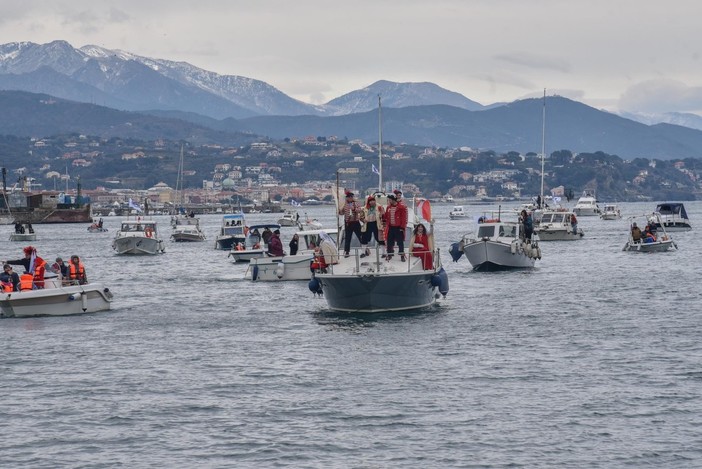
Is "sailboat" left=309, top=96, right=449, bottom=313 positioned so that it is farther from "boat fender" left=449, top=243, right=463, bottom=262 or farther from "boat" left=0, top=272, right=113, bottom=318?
"boat fender" left=449, top=243, right=463, bottom=262

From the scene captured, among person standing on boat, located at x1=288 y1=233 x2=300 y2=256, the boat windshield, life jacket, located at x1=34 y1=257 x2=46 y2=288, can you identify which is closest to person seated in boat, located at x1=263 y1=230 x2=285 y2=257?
person standing on boat, located at x1=288 y1=233 x2=300 y2=256

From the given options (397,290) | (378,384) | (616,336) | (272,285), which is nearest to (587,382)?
(378,384)

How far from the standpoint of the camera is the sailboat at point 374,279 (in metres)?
41.8

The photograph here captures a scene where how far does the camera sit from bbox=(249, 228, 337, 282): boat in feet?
196

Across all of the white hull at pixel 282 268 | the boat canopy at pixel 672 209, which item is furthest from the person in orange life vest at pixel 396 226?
the boat canopy at pixel 672 209

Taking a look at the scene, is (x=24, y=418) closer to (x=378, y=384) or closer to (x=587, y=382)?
(x=378, y=384)

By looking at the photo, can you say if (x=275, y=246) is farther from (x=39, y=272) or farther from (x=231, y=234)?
(x=231, y=234)

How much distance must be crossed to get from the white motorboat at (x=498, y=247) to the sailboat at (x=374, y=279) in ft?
68.3

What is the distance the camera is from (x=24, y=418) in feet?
90.4

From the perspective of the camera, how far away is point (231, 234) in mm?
103312

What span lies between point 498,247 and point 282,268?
12.0m

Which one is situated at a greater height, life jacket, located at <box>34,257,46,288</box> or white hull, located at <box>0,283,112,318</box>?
life jacket, located at <box>34,257,46,288</box>

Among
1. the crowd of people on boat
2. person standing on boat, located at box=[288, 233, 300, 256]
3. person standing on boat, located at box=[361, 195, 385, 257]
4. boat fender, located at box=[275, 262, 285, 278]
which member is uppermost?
person standing on boat, located at box=[361, 195, 385, 257]

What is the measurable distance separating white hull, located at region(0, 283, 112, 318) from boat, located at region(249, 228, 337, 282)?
14.9 m
